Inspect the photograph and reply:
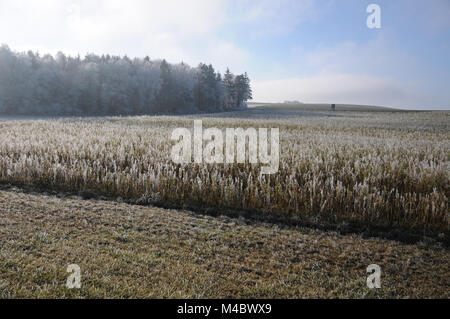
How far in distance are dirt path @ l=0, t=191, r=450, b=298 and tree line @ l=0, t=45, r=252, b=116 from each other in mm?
65209

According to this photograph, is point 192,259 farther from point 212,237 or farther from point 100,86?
point 100,86

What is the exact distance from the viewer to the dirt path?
12.1 feet

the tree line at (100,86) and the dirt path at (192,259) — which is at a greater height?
the tree line at (100,86)

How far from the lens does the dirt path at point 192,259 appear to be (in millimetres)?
3682

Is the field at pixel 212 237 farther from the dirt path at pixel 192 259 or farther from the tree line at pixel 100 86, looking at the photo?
the tree line at pixel 100 86

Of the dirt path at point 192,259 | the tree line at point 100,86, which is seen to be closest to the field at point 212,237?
the dirt path at point 192,259

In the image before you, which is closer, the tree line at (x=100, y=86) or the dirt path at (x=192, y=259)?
the dirt path at (x=192, y=259)

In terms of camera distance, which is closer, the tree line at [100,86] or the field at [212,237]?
the field at [212,237]

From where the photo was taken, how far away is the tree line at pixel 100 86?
6031cm

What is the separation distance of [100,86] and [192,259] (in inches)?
2914

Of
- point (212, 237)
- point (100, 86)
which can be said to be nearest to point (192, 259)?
point (212, 237)

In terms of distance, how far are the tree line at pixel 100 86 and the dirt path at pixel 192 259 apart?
214 ft
